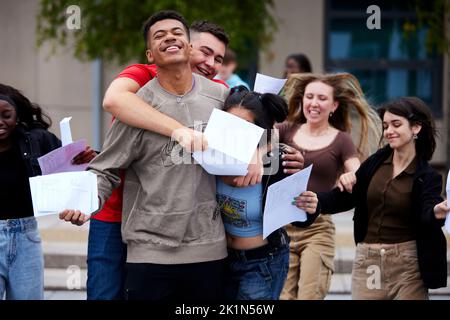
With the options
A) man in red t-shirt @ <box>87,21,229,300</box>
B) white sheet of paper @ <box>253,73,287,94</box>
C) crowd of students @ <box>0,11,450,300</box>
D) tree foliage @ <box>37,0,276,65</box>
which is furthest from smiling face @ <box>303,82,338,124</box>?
tree foliage @ <box>37,0,276,65</box>

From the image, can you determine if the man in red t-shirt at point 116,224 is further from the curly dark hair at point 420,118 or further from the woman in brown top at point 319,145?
the woman in brown top at point 319,145

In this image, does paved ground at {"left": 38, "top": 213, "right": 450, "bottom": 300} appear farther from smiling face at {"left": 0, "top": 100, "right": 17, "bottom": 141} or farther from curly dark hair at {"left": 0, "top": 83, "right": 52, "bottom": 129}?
smiling face at {"left": 0, "top": 100, "right": 17, "bottom": 141}

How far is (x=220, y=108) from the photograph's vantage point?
3.18 m

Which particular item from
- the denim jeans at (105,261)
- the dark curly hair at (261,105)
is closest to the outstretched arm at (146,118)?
the dark curly hair at (261,105)

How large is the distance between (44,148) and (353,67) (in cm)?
787

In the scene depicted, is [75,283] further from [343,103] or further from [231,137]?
[231,137]

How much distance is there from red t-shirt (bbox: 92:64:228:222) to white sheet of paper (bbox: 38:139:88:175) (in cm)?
20

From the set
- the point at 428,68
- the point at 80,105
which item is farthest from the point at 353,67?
the point at 80,105

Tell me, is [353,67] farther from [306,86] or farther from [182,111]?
[182,111]

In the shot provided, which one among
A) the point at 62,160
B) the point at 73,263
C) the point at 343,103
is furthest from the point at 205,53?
the point at 73,263

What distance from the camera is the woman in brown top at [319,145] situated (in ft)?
15.3

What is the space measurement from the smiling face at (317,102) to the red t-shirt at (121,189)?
1.38 meters

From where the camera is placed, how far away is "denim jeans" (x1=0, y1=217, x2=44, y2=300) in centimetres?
376

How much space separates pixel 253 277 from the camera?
326 centimetres
